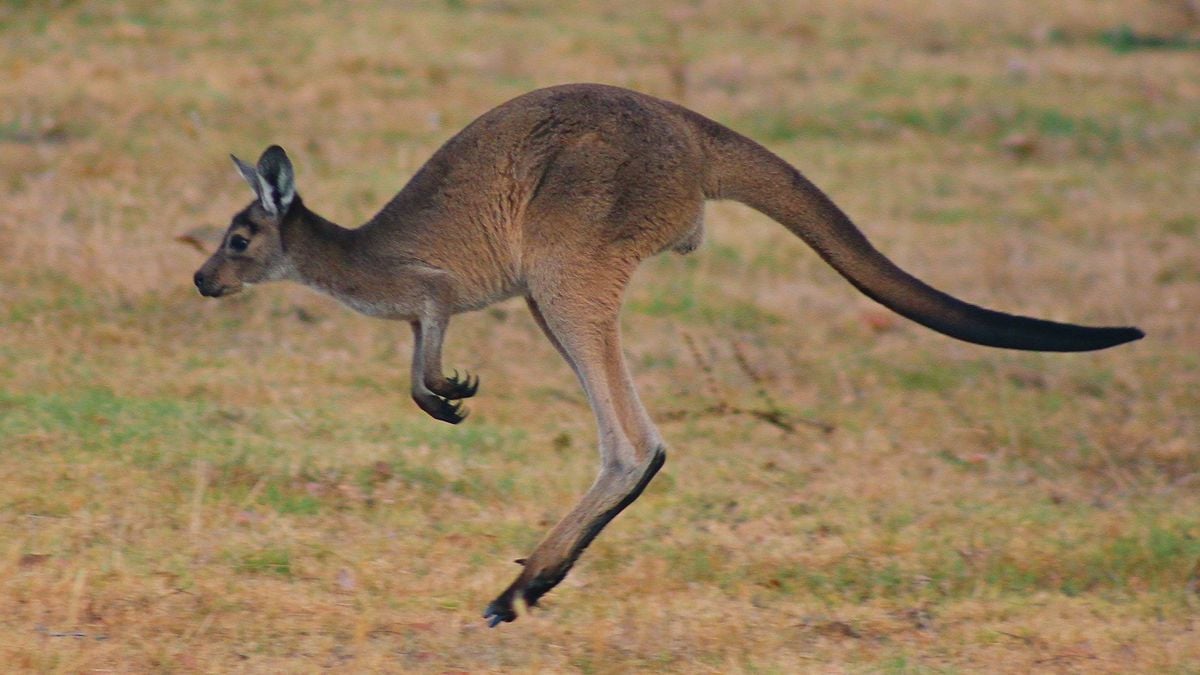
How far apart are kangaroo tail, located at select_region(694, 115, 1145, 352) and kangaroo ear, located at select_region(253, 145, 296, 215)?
1377mm

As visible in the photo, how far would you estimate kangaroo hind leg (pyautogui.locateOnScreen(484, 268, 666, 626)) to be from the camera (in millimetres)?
5262

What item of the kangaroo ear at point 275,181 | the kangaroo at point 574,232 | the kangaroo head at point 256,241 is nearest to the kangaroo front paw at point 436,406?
the kangaroo at point 574,232

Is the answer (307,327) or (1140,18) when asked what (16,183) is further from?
(1140,18)

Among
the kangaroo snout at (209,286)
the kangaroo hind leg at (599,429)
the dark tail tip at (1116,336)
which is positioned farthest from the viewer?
the kangaroo snout at (209,286)

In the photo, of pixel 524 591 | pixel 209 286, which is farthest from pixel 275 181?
pixel 524 591

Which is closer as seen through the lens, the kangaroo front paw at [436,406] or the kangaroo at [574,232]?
the kangaroo at [574,232]

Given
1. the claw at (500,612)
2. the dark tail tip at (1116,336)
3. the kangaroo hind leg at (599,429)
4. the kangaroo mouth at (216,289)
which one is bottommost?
the claw at (500,612)

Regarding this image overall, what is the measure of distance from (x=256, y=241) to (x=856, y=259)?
2.04 m

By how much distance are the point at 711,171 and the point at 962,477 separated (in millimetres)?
2419

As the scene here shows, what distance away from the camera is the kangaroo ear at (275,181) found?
18.0 feet

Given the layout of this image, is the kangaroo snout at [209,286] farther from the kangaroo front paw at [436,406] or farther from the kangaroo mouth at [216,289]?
the kangaroo front paw at [436,406]

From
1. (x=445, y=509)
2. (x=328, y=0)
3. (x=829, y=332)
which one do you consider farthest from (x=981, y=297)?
(x=328, y=0)

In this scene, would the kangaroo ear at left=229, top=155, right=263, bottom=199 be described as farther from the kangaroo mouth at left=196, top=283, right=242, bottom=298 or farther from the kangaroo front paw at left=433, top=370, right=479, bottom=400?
the kangaroo front paw at left=433, top=370, right=479, bottom=400

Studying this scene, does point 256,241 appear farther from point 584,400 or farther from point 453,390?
point 584,400
